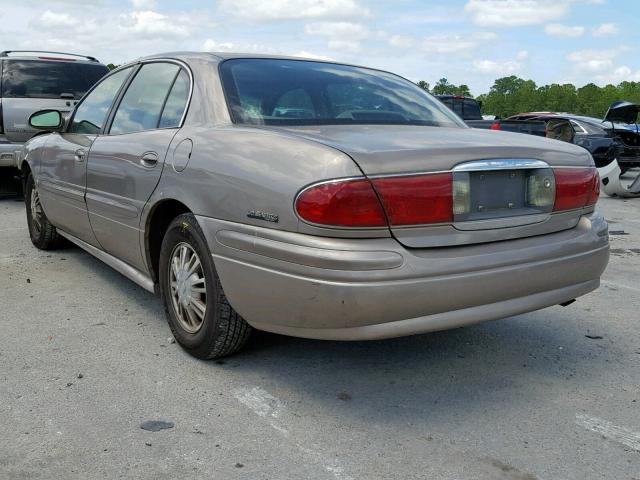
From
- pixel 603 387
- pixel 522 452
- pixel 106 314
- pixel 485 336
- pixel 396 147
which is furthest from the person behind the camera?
pixel 106 314

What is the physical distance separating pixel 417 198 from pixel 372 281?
1.27 feet

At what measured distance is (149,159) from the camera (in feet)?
11.8

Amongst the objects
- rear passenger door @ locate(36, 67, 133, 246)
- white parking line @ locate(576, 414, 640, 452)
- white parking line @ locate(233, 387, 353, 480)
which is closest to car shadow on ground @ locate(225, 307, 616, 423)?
white parking line @ locate(233, 387, 353, 480)

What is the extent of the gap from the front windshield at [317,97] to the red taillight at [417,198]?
2.69ft

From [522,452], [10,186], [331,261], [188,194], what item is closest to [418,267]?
[331,261]

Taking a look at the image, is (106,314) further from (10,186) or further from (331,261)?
(10,186)

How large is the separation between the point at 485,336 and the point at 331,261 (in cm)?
162

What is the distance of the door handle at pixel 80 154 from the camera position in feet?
14.7

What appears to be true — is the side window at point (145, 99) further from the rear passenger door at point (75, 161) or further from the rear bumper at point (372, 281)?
the rear bumper at point (372, 281)

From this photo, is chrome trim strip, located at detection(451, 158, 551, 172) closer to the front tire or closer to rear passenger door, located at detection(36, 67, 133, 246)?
the front tire

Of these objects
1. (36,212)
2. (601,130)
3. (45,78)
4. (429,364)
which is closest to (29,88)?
(45,78)

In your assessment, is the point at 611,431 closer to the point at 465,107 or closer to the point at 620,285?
the point at 620,285

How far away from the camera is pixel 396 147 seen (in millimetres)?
2803

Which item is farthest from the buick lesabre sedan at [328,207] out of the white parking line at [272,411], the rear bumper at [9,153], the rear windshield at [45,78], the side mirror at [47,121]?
the rear windshield at [45,78]
